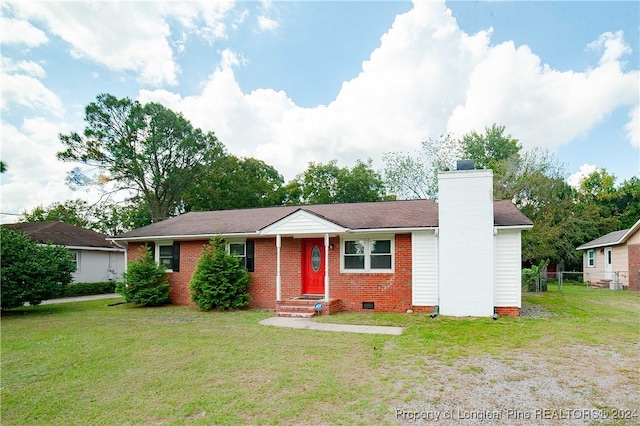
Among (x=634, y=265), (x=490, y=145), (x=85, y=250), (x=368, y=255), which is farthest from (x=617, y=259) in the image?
(x=85, y=250)

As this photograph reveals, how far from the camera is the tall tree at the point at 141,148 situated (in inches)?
1055

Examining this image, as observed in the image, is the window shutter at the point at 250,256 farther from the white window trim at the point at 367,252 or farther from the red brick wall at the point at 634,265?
the red brick wall at the point at 634,265

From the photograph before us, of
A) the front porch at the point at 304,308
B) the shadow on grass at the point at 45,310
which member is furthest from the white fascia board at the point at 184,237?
the shadow on grass at the point at 45,310

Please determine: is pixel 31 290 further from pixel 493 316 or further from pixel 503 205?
pixel 503 205

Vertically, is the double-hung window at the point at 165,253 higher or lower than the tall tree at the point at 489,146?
lower

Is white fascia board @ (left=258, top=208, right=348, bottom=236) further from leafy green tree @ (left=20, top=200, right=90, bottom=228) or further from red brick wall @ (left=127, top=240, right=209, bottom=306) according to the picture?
leafy green tree @ (left=20, top=200, right=90, bottom=228)

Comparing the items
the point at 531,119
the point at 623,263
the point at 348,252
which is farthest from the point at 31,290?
the point at 623,263

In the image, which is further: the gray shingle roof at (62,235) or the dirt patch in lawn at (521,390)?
the gray shingle roof at (62,235)

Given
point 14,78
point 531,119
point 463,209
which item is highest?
point 531,119

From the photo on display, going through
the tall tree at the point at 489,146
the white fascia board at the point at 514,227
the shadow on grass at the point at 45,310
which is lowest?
the shadow on grass at the point at 45,310

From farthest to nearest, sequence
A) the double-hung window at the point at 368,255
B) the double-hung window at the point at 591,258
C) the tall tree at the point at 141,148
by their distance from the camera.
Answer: the tall tree at the point at 141,148 < the double-hung window at the point at 591,258 < the double-hung window at the point at 368,255

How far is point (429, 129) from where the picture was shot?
29.8 meters

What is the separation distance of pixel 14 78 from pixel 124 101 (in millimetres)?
15802

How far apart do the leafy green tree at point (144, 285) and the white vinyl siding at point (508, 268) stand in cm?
1139
